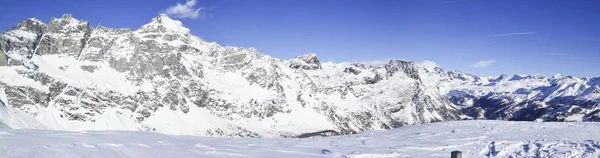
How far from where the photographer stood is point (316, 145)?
25.7m

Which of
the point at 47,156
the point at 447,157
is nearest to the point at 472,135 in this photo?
the point at 447,157

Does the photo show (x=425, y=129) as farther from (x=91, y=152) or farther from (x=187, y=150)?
(x=91, y=152)

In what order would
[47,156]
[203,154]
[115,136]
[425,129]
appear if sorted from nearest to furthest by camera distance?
[47,156] < [203,154] < [115,136] < [425,129]

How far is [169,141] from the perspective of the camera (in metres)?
22.6

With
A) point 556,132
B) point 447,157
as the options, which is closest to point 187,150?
point 447,157

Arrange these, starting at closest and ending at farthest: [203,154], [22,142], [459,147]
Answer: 1. [22,142]
2. [203,154]
3. [459,147]

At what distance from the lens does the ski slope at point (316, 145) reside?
56.2 feet

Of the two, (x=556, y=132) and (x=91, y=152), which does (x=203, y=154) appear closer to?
(x=91, y=152)

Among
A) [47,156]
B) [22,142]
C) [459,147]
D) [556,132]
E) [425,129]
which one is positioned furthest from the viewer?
[425,129]

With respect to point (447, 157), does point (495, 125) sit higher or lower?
higher

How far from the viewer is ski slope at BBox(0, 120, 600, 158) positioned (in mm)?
17134

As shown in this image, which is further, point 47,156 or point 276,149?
point 276,149

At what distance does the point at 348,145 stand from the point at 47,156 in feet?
49.8

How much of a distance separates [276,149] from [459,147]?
9.66m
